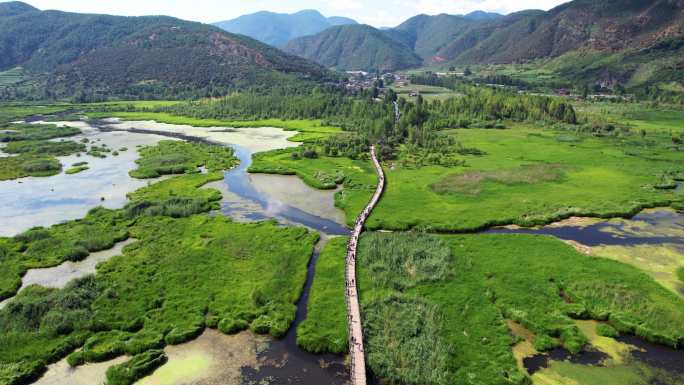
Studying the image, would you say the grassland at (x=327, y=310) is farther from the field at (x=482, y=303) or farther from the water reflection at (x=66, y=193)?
the water reflection at (x=66, y=193)

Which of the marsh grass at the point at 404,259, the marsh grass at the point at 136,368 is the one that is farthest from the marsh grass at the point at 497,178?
the marsh grass at the point at 136,368

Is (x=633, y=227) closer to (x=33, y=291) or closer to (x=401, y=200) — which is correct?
(x=401, y=200)

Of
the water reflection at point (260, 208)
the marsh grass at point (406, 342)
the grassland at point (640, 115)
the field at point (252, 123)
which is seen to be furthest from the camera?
the field at point (252, 123)

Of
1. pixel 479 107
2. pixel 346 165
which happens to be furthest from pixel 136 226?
pixel 479 107

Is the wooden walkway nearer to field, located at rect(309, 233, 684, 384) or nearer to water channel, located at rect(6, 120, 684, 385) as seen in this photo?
field, located at rect(309, 233, 684, 384)

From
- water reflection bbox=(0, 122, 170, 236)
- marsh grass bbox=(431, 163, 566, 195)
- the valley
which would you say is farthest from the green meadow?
water reflection bbox=(0, 122, 170, 236)

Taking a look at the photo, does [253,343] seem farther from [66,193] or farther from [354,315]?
[66,193]

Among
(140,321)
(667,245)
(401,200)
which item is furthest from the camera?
(401,200)
